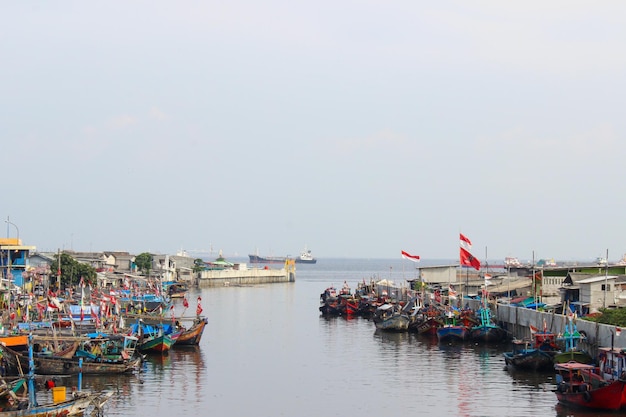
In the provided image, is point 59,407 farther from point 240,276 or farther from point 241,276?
point 241,276

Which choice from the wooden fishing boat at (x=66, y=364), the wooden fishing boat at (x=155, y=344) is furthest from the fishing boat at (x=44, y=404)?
the wooden fishing boat at (x=155, y=344)

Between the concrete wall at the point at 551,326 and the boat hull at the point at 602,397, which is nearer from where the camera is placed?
the boat hull at the point at 602,397

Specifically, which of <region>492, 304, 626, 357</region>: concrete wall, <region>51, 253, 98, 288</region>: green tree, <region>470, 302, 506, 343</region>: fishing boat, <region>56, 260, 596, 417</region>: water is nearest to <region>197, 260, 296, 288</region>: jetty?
<region>51, 253, 98, 288</region>: green tree

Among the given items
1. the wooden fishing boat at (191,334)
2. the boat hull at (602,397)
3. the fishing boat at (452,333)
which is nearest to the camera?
the boat hull at (602,397)

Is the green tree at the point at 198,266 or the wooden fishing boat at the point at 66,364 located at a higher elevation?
the green tree at the point at 198,266

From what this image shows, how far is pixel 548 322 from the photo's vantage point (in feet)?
167

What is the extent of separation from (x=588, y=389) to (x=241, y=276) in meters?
126

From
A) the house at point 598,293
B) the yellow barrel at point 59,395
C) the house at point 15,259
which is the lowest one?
the yellow barrel at point 59,395

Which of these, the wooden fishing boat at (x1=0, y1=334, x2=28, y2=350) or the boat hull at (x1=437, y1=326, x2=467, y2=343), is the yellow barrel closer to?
the wooden fishing boat at (x1=0, y1=334, x2=28, y2=350)

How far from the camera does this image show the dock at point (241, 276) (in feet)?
493

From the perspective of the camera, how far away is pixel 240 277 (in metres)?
158

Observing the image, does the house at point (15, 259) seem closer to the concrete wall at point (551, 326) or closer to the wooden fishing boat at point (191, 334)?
the wooden fishing boat at point (191, 334)

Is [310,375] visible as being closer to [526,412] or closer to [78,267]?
[526,412]

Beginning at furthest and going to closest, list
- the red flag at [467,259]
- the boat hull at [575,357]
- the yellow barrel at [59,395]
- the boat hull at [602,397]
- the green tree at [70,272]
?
the green tree at [70,272]
the red flag at [467,259]
the boat hull at [575,357]
the boat hull at [602,397]
the yellow barrel at [59,395]
